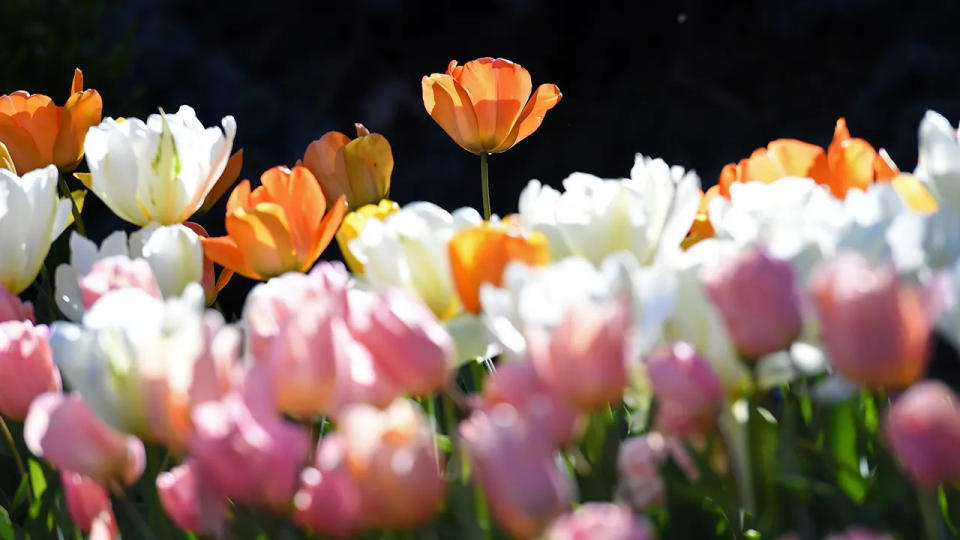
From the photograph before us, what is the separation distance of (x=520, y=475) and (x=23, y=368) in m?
0.47

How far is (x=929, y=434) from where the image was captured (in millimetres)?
626

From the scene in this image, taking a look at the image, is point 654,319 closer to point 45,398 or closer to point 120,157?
point 45,398

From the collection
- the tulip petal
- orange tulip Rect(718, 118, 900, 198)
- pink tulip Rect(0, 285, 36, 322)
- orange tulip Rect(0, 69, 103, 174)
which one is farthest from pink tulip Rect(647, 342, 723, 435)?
orange tulip Rect(0, 69, 103, 174)

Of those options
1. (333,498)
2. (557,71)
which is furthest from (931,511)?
(557,71)

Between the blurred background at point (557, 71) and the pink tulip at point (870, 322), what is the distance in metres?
3.89

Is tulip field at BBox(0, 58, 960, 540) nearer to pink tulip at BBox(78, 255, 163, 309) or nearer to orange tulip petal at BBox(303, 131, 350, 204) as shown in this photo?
pink tulip at BBox(78, 255, 163, 309)

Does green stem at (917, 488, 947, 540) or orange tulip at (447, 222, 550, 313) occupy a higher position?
green stem at (917, 488, 947, 540)

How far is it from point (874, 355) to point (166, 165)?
840 mm

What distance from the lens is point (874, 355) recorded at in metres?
0.66

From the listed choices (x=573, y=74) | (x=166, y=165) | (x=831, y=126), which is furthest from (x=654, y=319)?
(x=573, y=74)

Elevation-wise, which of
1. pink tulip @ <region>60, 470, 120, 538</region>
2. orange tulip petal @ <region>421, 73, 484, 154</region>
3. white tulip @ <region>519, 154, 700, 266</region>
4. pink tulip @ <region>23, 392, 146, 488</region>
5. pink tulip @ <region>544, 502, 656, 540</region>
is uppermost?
pink tulip @ <region>544, 502, 656, 540</region>

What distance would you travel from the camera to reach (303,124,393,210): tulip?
143cm

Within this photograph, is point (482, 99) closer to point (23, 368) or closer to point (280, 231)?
point (280, 231)

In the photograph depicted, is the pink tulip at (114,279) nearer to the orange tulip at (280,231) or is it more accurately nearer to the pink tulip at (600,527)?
the orange tulip at (280,231)
